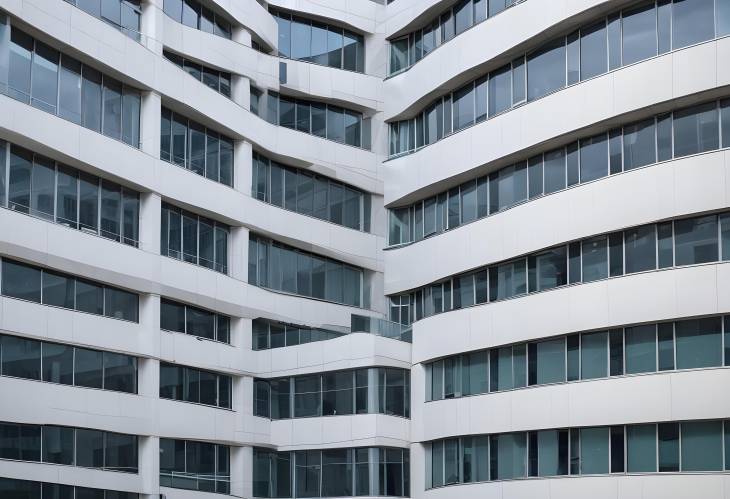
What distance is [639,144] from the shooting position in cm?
4078

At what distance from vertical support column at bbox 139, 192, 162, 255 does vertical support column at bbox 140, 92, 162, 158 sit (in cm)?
166

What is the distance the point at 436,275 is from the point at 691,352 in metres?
13.5

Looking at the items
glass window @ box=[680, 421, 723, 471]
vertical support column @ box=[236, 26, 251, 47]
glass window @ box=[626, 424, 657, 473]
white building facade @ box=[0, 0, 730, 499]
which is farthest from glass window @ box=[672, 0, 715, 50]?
vertical support column @ box=[236, 26, 251, 47]

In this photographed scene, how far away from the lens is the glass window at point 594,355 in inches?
1607

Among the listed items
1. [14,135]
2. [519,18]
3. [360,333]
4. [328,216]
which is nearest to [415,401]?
[360,333]

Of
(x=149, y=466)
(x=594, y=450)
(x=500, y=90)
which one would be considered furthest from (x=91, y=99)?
(x=594, y=450)

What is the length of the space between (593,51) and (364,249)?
1846 cm

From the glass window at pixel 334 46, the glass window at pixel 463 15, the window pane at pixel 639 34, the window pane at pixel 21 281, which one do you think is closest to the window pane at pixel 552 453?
the window pane at pixel 639 34

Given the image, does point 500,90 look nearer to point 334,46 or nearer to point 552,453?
point 552,453

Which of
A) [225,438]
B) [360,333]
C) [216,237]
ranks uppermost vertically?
[216,237]

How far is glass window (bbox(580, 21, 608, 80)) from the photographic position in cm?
4228

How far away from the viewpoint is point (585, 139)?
43.0 meters

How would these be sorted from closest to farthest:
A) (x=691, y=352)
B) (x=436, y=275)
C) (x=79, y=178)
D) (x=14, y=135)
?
(x=691, y=352)
(x=14, y=135)
(x=79, y=178)
(x=436, y=275)

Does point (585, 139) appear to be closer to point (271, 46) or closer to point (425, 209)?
point (425, 209)
